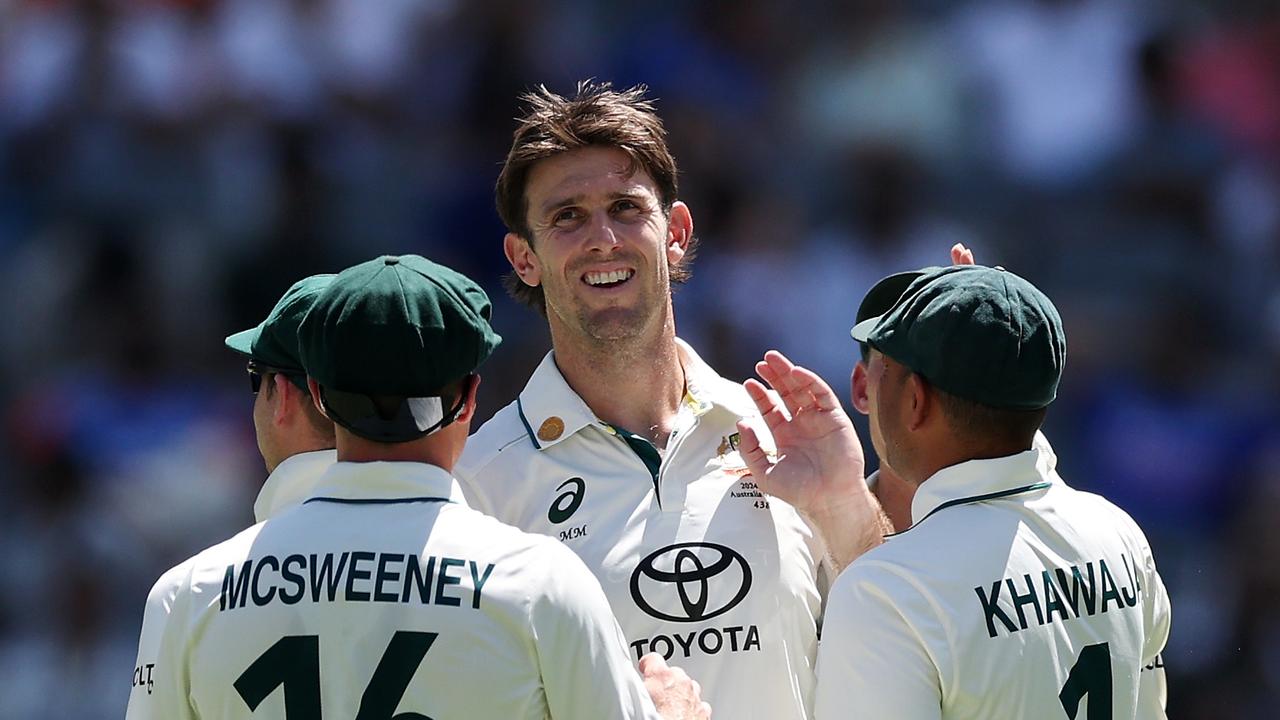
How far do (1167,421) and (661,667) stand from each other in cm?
557

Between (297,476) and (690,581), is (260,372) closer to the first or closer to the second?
(297,476)

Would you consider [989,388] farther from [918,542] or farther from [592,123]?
[592,123]

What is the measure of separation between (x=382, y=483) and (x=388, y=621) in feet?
0.86

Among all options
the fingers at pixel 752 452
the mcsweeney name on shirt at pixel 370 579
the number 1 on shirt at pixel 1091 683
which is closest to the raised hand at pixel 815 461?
the fingers at pixel 752 452

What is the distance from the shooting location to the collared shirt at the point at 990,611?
3.05 metres

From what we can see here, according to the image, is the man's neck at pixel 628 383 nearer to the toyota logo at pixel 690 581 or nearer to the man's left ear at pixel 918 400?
the toyota logo at pixel 690 581

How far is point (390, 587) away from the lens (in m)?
2.90

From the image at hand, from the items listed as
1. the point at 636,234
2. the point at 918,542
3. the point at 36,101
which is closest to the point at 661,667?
the point at 918,542

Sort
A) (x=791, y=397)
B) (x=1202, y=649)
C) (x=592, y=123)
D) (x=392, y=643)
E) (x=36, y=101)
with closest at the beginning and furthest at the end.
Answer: (x=392, y=643) < (x=791, y=397) < (x=592, y=123) < (x=1202, y=649) < (x=36, y=101)

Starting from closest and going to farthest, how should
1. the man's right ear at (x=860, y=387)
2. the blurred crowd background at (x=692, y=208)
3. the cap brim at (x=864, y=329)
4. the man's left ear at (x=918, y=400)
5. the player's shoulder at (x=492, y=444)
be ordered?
1. the man's left ear at (x=918, y=400)
2. the cap brim at (x=864, y=329)
3. the man's right ear at (x=860, y=387)
4. the player's shoulder at (x=492, y=444)
5. the blurred crowd background at (x=692, y=208)

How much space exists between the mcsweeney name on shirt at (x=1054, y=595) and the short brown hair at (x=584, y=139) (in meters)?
1.66

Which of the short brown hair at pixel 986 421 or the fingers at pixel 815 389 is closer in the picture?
A: the short brown hair at pixel 986 421

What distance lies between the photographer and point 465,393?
10.2 feet

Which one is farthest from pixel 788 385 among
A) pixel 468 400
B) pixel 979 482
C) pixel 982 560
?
pixel 468 400
